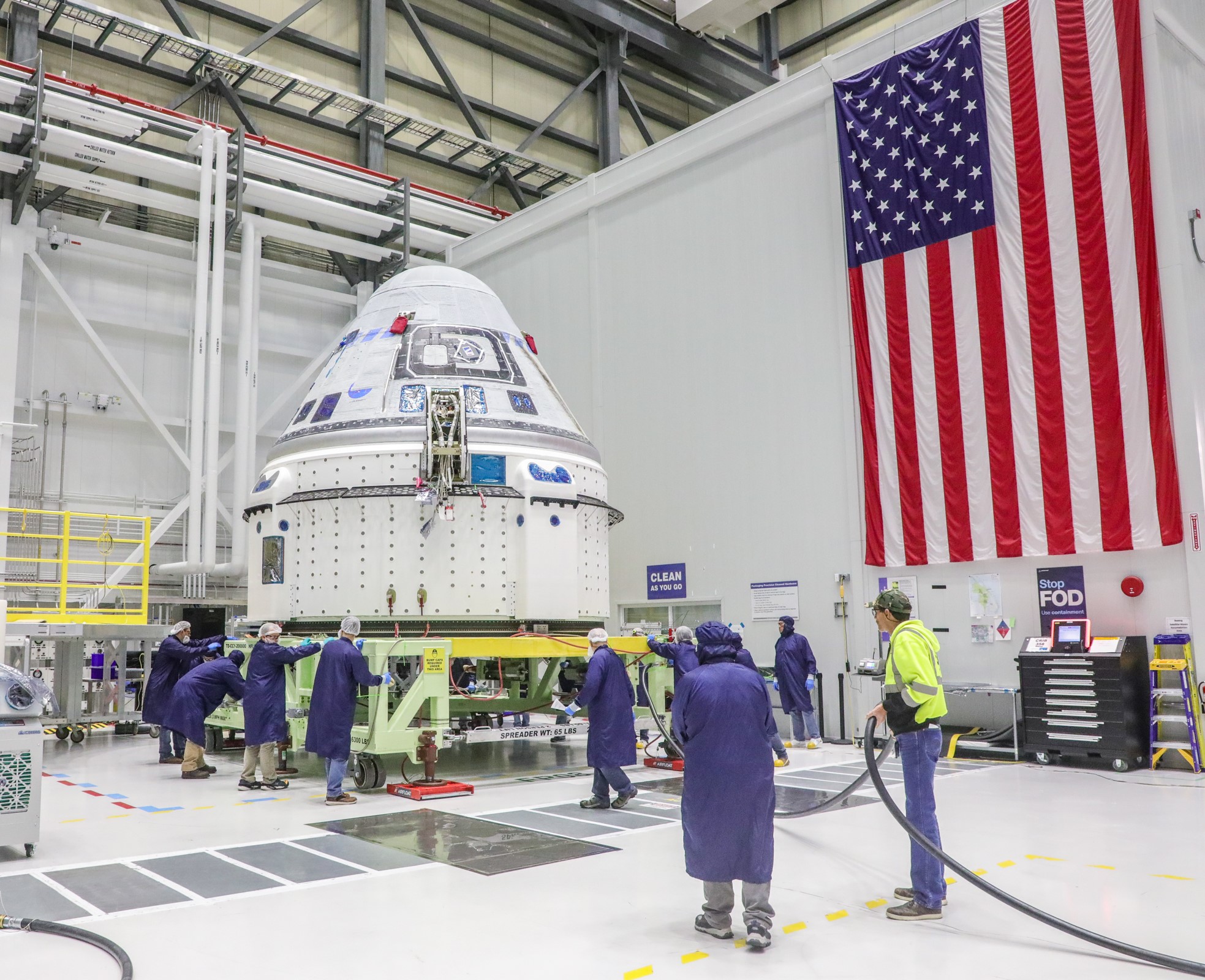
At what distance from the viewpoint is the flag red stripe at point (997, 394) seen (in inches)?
499

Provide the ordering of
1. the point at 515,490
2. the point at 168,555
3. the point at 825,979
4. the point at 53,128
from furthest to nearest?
the point at 168,555 < the point at 53,128 < the point at 515,490 < the point at 825,979

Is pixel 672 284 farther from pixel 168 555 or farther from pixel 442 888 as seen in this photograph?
pixel 442 888

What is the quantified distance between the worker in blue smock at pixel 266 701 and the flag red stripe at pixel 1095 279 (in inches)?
363

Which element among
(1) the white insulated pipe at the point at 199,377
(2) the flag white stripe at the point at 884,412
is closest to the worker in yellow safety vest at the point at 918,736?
(2) the flag white stripe at the point at 884,412

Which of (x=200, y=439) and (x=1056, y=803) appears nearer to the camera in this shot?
(x=1056, y=803)

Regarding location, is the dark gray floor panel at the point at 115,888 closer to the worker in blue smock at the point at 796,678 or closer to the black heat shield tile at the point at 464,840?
the black heat shield tile at the point at 464,840

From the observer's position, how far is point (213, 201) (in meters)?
19.0

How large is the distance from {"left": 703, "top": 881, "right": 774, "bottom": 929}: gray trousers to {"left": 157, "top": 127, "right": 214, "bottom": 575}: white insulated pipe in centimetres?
1477

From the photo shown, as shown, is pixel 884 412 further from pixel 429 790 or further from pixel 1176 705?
pixel 429 790

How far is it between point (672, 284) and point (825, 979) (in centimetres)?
1399

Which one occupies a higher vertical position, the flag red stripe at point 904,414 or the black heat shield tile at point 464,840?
the flag red stripe at point 904,414

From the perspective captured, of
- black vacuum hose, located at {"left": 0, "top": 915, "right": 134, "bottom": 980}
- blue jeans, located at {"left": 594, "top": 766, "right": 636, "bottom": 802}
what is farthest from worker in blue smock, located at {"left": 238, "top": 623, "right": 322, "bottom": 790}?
black vacuum hose, located at {"left": 0, "top": 915, "right": 134, "bottom": 980}

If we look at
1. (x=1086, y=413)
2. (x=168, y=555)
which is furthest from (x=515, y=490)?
(x=168, y=555)

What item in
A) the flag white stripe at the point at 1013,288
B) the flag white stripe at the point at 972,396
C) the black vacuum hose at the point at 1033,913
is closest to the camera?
the black vacuum hose at the point at 1033,913
